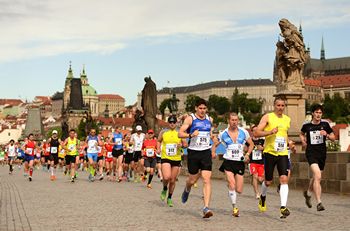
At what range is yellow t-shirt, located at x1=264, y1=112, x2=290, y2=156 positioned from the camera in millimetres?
11469

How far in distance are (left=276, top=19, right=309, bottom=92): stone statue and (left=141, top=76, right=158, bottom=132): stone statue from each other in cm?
1143

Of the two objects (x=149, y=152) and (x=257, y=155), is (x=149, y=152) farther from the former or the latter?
(x=257, y=155)

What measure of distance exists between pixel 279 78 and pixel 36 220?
13409 millimetres

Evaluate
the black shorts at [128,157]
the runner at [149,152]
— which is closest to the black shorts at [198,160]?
the runner at [149,152]

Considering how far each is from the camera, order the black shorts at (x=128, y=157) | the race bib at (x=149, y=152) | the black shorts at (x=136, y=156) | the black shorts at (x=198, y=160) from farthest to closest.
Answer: the black shorts at (x=128, y=157)
the black shorts at (x=136, y=156)
the race bib at (x=149, y=152)
the black shorts at (x=198, y=160)

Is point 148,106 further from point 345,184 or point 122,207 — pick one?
point 122,207

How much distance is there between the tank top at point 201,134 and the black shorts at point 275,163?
3.11 feet

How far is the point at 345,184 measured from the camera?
626 inches

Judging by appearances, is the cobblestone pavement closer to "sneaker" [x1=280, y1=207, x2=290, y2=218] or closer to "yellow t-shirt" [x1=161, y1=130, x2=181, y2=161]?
"sneaker" [x1=280, y1=207, x2=290, y2=218]

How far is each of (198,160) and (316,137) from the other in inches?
80.5

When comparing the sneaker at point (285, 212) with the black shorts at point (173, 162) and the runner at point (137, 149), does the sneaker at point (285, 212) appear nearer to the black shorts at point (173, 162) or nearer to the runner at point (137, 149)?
the black shorts at point (173, 162)

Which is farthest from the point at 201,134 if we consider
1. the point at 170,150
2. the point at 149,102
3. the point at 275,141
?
the point at 149,102

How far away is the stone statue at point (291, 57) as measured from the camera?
22.5 m

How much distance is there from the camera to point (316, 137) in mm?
12250
